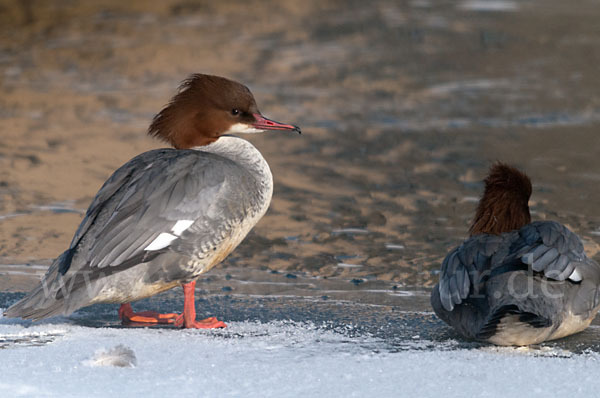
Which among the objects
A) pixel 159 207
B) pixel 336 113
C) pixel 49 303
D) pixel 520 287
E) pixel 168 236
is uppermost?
pixel 336 113

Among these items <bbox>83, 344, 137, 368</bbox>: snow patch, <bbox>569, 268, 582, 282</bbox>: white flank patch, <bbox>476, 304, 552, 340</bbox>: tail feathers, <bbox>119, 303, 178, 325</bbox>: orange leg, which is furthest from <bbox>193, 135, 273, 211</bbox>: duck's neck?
<bbox>569, 268, 582, 282</bbox>: white flank patch

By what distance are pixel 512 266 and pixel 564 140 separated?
15.1 feet

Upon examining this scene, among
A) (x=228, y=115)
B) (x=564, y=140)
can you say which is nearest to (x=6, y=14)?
(x=564, y=140)

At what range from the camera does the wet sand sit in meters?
5.55

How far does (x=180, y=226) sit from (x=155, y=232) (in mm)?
107

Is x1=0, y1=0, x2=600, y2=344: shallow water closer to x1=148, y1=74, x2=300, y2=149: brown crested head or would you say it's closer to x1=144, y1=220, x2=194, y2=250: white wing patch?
x1=144, y1=220, x2=194, y2=250: white wing patch

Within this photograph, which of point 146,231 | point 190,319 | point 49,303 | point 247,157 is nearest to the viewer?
point 49,303

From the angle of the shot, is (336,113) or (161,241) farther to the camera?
(336,113)

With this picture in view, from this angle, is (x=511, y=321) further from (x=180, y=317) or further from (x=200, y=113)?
(x=200, y=113)

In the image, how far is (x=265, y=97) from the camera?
9445 millimetres

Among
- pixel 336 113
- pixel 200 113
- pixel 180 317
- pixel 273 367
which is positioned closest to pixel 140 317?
pixel 180 317

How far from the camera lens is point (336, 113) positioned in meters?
8.98

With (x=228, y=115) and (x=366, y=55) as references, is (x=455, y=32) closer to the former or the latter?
A: (x=366, y=55)

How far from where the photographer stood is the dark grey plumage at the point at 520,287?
3.46 metres
